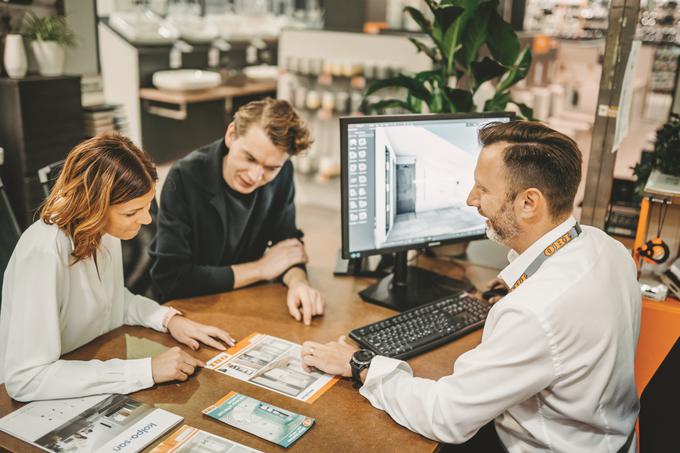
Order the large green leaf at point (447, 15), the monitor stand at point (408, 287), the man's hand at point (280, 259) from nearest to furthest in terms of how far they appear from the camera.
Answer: the monitor stand at point (408, 287) → the man's hand at point (280, 259) → the large green leaf at point (447, 15)

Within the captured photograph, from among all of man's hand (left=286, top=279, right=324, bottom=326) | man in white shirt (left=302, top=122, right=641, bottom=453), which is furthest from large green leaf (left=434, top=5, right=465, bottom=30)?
man's hand (left=286, top=279, right=324, bottom=326)

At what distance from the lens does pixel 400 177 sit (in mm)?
1846

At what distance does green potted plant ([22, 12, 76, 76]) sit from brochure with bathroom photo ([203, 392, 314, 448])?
2949 mm

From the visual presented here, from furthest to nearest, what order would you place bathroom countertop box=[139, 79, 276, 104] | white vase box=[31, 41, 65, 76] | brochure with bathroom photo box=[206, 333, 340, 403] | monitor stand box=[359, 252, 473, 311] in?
1. bathroom countertop box=[139, 79, 276, 104]
2. white vase box=[31, 41, 65, 76]
3. monitor stand box=[359, 252, 473, 311]
4. brochure with bathroom photo box=[206, 333, 340, 403]

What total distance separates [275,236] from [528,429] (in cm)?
119

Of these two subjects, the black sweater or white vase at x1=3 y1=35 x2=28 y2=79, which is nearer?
the black sweater

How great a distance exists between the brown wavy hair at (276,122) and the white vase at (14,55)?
207 centimetres

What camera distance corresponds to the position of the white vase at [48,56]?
3564 mm

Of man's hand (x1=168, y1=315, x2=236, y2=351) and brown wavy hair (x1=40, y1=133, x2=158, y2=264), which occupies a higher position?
brown wavy hair (x1=40, y1=133, x2=158, y2=264)

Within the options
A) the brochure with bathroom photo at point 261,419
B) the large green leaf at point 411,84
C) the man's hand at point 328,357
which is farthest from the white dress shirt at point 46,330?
the large green leaf at point 411,84

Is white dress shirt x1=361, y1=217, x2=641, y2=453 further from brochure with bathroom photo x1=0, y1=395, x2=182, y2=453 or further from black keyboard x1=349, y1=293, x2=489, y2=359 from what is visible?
brochure with bathroom photo x1=0, y1=395, x2=182, y2=453

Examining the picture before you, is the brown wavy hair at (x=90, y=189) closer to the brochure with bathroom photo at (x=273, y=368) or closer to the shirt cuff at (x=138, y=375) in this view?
the shirt cuff at (x=138, y=375)

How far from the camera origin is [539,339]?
3.86 ft

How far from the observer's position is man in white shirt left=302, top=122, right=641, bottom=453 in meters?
1.19
